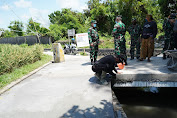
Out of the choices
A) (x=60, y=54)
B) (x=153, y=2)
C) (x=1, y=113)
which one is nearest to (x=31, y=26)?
(x=153, y=2)

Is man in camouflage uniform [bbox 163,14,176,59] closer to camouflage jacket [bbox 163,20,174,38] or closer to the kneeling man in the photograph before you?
camouflage jacket [bbox 163,20,174,38]

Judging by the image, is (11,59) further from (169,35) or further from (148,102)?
(169,35)


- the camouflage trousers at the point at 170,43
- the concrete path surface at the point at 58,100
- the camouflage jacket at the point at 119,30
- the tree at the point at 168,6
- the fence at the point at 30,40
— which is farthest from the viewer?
the fence at the point at 30,40

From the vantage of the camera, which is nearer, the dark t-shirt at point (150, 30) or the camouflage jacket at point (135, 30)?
the dark t-shirt at point (150, 30)

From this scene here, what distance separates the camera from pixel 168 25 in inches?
233

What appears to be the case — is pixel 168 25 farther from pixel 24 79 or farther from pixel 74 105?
pixel 24 79

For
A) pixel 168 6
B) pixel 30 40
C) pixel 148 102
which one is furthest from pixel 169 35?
pixel 30 40

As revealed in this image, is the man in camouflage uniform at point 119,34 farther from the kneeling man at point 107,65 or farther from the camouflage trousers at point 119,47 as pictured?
the kneeling man at point 107,65

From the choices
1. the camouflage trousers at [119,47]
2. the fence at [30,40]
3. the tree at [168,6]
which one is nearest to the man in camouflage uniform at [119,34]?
the camouflage trousers at [119,47]

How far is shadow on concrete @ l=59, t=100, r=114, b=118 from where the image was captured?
106 inches

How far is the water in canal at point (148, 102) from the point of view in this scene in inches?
170

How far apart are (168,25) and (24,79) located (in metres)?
6.08

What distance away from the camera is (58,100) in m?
3.39

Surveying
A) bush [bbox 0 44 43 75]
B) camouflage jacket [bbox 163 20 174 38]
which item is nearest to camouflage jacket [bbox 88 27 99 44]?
camouflage jacket [bbox 163 20 174 38]
